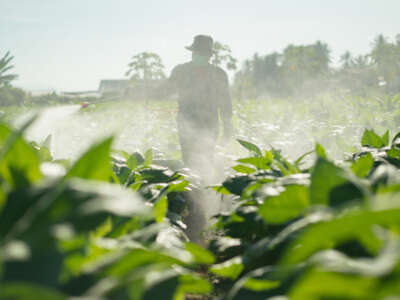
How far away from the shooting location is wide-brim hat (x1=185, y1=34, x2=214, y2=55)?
19.5 feet

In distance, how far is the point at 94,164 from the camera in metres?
0.94

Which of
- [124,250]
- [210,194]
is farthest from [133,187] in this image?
[210,194]

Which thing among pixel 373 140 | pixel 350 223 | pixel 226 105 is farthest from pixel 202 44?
pixel 350 223

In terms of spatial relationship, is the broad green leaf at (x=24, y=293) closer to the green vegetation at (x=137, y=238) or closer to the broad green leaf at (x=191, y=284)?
the green vegetation at (x=137, y=238)

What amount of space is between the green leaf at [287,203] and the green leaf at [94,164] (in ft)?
1.87

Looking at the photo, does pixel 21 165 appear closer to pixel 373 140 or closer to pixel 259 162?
pixel 259 162

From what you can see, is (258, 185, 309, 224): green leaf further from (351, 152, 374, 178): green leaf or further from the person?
the person

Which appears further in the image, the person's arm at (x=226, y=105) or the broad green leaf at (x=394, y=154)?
the person's arm at (x=226, y=105)

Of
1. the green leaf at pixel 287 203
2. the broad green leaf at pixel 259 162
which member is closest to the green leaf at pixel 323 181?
the green leaf at pixel 287 203

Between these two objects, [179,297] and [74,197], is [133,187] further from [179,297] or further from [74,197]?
[74,197]

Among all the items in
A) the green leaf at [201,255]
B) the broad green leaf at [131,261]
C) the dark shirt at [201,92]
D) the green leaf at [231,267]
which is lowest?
the green leaf at [231,267]

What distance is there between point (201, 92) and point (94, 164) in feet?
17.8

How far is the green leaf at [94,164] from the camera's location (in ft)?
2.96

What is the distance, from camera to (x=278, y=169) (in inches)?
83.7
